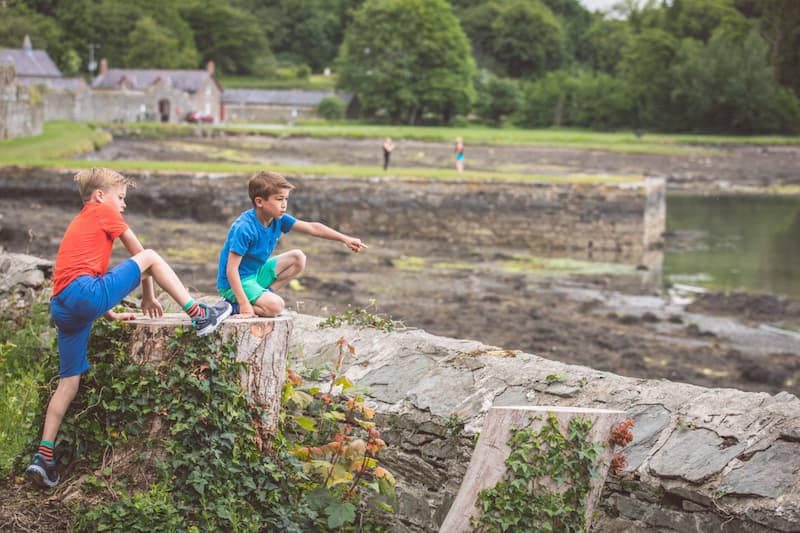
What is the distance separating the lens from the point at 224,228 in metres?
29.7

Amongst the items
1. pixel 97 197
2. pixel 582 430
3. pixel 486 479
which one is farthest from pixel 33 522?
pixel 582 430

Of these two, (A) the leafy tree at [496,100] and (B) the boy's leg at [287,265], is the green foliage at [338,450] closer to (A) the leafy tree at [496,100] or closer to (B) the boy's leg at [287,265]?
(B) the boy's leg at [287,265]

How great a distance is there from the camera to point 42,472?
16.9 feet

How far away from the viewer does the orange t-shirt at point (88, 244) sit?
16.8 feet

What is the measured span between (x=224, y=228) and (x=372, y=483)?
24763 mm

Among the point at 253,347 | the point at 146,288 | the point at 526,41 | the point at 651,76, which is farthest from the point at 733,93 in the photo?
the point at 253,347

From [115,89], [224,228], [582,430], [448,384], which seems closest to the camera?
[582,430]

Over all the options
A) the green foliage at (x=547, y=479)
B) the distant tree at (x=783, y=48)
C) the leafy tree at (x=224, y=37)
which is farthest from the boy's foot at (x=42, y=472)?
the leafy tree at (x=224, y=37)

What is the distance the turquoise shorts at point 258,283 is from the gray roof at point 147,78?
298 feet

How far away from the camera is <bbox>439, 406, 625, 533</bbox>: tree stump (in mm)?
4816

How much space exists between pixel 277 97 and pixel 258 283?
3867 inches

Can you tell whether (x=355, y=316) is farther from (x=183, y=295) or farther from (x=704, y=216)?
(x=704, y=216)

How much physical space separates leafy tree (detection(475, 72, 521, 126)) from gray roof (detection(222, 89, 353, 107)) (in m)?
14.1

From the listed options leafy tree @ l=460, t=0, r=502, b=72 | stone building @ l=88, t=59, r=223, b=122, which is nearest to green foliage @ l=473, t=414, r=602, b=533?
stone building @ l=88, t=59, r=223, b=122
